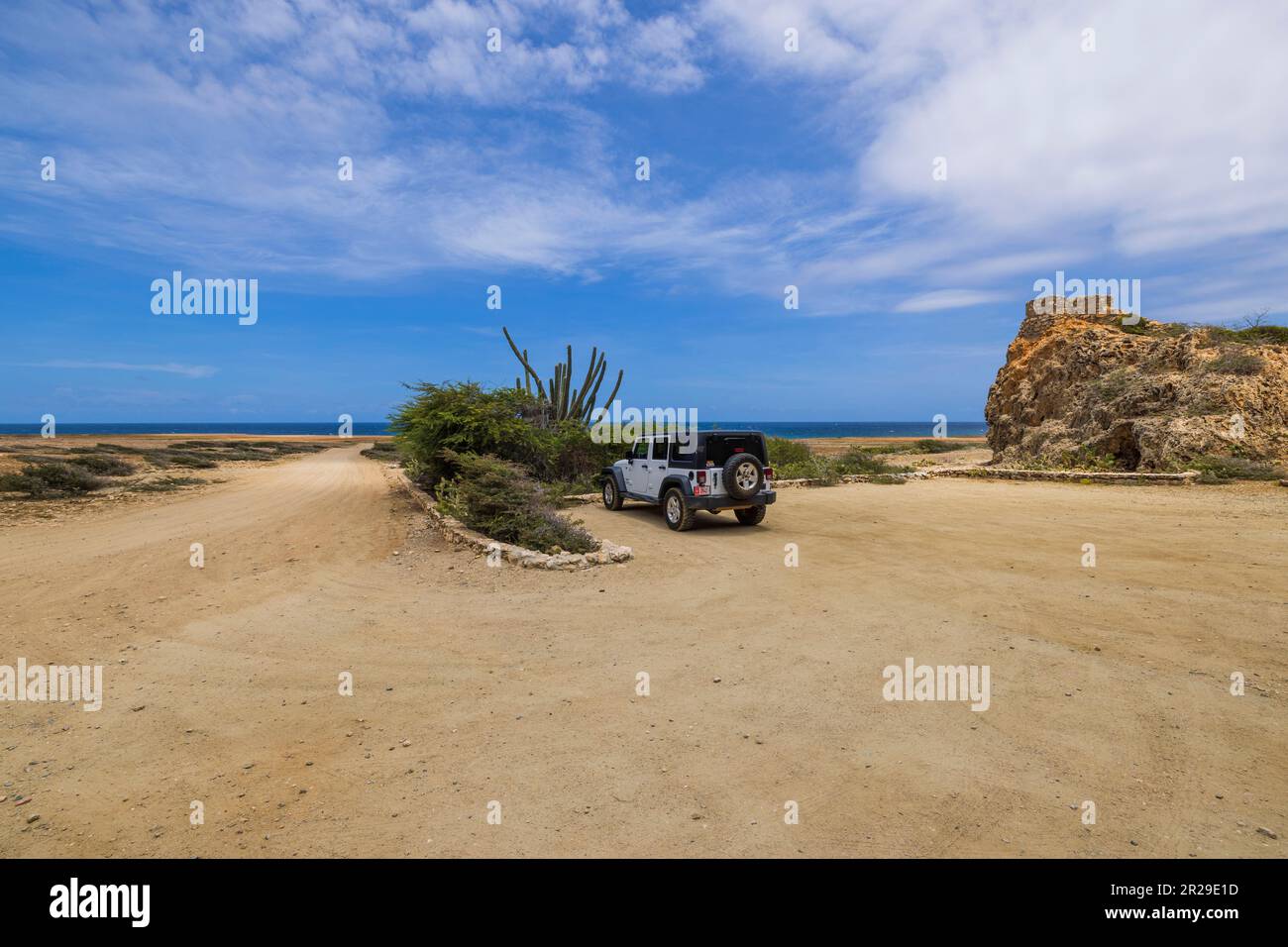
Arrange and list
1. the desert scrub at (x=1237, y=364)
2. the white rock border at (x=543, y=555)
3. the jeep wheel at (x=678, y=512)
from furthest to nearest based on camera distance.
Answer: the desert scrub at (x=1237, y=364), the jeep wheel at (x=678, y=512), the white rock border at (x=543, y=555)

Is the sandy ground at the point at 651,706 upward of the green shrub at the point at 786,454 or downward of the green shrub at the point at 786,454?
downward

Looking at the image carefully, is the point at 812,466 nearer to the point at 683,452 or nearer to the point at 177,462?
the point at 683,452

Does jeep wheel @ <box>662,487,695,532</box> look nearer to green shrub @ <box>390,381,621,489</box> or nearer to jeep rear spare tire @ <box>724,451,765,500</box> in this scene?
jeep rear spare tire @ <box>724,451,765,500</box>

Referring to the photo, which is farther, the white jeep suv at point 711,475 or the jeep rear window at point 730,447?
the jeep rear window at point 730,447

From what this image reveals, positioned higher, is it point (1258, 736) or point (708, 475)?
point (708, 475)

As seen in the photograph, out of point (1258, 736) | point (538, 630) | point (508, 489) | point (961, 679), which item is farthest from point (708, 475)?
point (1258, 736)

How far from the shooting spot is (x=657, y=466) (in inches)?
544

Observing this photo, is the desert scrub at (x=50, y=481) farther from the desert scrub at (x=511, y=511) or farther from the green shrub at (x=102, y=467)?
the desert scrub at (x=511, y=511)

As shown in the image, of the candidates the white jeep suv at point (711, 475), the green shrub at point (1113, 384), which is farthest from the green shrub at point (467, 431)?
the green shrub at point (1113, 384)

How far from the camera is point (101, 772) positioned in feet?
12.9

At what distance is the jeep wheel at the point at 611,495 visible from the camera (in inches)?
612

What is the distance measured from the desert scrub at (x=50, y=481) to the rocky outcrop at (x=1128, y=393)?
30.8 metres

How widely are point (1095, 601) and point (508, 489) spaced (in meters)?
8.77

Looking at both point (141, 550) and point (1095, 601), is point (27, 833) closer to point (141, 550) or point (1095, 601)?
point (141, 550)
